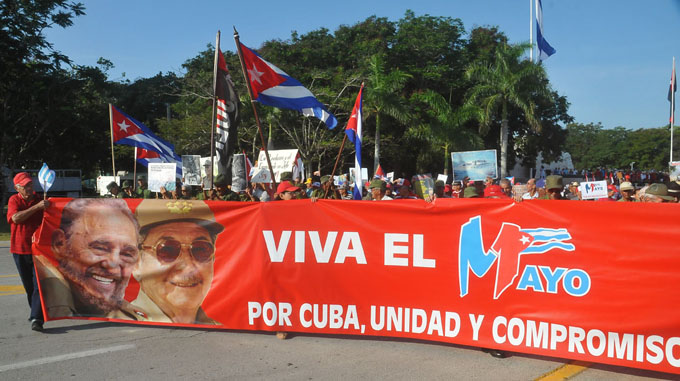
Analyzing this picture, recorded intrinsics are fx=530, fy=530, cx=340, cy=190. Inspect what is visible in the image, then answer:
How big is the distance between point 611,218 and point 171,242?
4.36m

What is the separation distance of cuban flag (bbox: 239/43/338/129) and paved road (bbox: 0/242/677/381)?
3.33 m

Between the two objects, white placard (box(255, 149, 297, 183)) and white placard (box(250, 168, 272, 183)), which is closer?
white placard (box(250, 168, 272, 183))

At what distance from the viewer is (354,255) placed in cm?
530

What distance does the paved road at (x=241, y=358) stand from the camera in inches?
174

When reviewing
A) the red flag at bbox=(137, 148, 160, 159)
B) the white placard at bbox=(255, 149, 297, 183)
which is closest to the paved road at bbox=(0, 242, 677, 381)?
the white placard at bbox=(255, 149, 297, 183)


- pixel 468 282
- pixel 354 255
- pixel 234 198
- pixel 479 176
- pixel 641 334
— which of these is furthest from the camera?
pixel 479 176

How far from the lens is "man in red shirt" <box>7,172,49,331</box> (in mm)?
5746

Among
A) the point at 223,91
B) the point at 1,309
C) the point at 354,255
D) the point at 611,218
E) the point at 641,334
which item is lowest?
the point at 1,309

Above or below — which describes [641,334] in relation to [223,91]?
below

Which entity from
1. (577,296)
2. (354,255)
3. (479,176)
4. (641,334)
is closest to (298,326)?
(354,255)

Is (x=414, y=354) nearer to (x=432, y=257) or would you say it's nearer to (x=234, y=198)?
(x=432, y=257)

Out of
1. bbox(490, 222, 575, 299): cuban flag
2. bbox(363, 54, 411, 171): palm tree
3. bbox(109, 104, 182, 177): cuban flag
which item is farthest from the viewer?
bbox(363, 54, 411, 171): palm tree

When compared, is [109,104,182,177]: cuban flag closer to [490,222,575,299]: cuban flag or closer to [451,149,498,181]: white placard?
[451,149,498,181]: white placard

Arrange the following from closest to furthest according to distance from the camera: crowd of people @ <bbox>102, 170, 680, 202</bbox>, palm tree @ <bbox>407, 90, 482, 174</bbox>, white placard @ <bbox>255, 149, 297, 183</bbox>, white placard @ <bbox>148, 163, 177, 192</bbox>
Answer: crowd of people @ <bbox>102, 170, 680, 202</bbox>
white placard @ <bbox>148, 163, 177, 192</bbox>
white placard @ <bbox>255, 149, 297, 183</bbox>
palm tree @ <bbox>407, 90, 482, 174</bbox>
